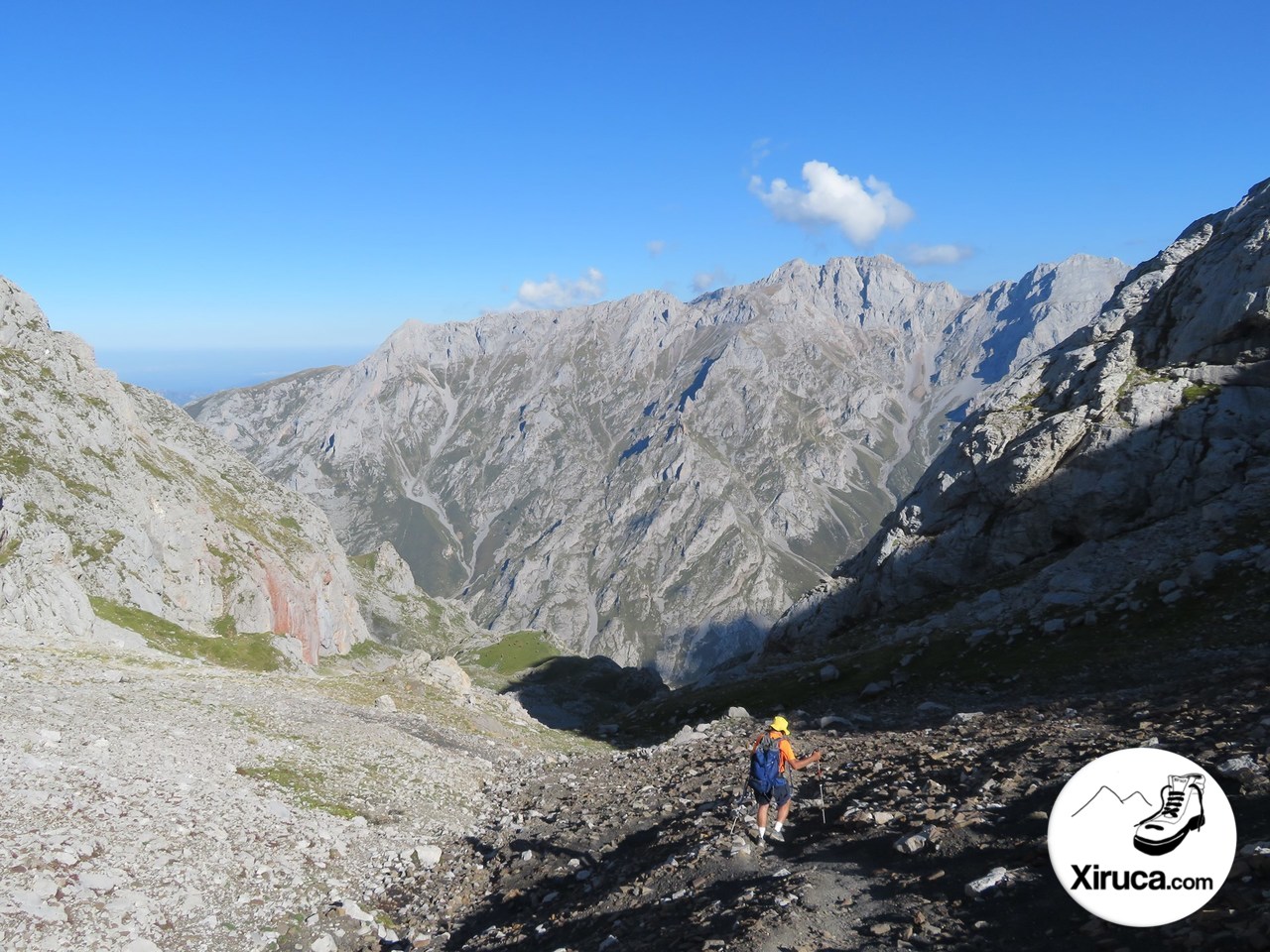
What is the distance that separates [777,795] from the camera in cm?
1892

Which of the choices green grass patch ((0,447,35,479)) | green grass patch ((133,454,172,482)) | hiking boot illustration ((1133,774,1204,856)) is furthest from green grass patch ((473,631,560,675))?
hiking boot illustration ((1133,774,1204,856))

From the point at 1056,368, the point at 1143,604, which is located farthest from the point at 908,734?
the point at 1056,368

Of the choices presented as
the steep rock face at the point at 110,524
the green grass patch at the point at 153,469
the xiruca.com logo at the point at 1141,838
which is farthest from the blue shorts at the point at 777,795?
the green grass patch at the point at 153,469

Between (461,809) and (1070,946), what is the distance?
23.0 meters

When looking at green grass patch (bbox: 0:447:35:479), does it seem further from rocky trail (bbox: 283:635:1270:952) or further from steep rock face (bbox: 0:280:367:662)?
rocky trail (bbox: 283:635:1270:952)

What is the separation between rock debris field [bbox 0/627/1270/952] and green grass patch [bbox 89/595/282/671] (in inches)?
1690

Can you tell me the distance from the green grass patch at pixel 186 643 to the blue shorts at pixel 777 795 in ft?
205

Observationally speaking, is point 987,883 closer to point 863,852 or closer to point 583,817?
point 863,852

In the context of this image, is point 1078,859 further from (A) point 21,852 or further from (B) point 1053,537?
(B) point 1053,537

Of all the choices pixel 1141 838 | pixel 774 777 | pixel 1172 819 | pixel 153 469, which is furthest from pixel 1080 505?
pixel 153 469

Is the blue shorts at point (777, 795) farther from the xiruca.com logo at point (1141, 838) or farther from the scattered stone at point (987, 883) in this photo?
the xiruca.com logo at point (1141, 838)

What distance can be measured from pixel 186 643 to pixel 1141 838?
85.8m

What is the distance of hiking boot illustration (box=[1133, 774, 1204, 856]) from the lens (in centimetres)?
1062

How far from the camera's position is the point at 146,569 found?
88.9 meters
